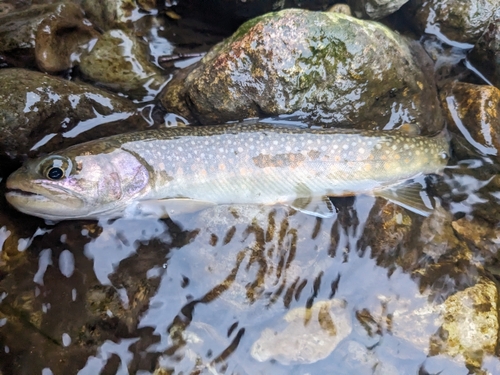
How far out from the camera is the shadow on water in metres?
2.95

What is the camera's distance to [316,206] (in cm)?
350

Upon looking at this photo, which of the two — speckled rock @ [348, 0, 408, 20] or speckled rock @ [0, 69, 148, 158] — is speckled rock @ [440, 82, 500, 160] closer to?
speckled rock @ [348, 0, 408, 20]

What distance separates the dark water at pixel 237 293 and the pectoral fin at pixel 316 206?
0.07 meters

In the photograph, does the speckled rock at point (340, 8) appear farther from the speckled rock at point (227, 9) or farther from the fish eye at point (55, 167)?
the fish eye at point (55, 167)

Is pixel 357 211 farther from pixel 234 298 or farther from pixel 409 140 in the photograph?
pixel 234 298

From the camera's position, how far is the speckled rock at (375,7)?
4410 millimetres

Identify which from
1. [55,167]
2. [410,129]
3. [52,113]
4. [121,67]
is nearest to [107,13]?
[121,67]

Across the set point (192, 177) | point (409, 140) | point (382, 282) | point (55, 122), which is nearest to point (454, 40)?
point (409, 140)

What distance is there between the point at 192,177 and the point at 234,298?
1.15m

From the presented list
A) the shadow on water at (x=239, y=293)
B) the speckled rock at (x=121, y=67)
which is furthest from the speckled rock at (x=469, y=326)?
the speckled rock at (x=121, y=67)

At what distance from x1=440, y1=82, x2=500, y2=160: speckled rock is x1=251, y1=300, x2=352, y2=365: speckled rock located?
7.67 feet

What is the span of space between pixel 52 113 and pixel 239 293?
2412mm

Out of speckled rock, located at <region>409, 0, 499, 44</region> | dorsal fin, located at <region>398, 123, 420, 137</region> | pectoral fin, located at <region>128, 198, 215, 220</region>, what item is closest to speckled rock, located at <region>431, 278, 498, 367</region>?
dorsal fin, located at <region>398, 123, 420, 137</region>

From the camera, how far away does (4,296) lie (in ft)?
9.84
